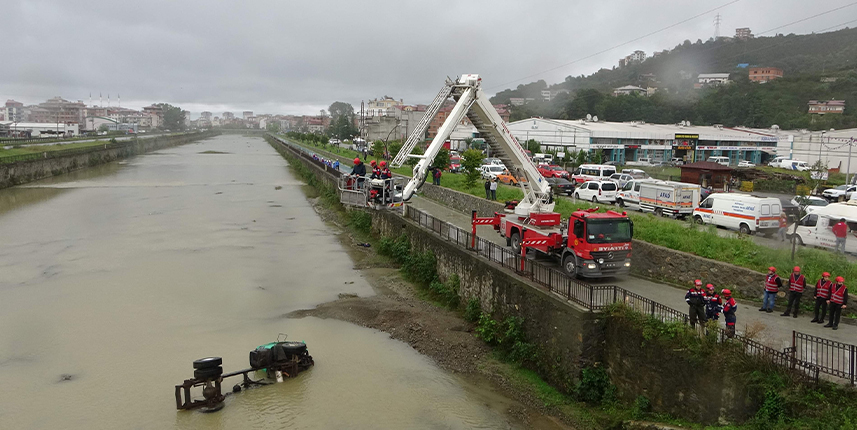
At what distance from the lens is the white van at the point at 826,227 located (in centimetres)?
1555

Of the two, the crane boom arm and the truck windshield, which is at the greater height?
the crane boom arm

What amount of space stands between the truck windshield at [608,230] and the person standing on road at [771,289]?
131 inches

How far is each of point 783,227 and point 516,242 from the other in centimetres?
926

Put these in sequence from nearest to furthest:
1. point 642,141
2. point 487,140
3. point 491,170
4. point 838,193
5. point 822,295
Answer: point 822,295 → point 487,140 → point 838,193 → point 491,170 → point 642,141

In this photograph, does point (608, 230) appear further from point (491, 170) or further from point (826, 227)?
point (491, 170)

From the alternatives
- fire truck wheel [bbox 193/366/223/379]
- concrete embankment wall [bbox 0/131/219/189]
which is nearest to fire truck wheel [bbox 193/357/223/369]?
fire truck wheel [bbox 193/366/223/379]

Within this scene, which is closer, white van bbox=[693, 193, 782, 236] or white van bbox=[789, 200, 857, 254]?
white van bbox=[789, 200, 857, 254]

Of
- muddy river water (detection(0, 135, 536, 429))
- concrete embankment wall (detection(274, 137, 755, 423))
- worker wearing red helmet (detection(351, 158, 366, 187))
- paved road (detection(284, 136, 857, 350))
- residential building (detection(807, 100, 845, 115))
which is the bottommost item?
muddy river water (detection(0, 135, 536, 429))

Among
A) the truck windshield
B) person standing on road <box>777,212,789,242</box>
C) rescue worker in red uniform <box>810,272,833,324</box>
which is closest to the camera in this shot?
rescue worker in red uniform <box>810,272,833,324</box>

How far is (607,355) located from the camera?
36.8ft

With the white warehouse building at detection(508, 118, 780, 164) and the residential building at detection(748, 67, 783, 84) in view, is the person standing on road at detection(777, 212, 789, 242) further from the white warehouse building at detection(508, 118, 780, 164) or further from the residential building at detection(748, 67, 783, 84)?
the residential building at detection(748, 67, 783, 84)

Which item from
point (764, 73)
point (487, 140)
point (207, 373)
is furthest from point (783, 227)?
point (764, 73)

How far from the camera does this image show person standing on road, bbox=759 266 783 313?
11773 mm

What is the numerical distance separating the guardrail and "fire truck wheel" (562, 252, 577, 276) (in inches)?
27.9
